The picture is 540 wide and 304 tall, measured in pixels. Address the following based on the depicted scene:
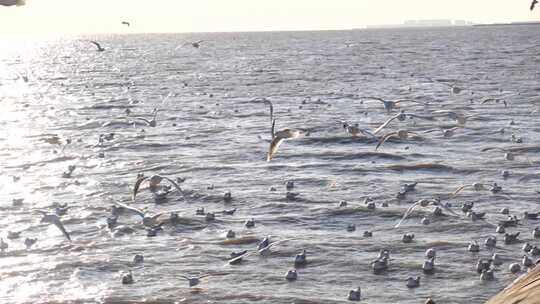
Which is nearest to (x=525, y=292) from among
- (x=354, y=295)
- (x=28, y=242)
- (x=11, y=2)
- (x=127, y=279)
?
(x=11, y=2)

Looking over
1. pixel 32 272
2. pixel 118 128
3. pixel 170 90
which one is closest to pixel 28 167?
pixel 118 128

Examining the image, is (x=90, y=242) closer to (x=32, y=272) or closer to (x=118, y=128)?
(x=32, y=272)

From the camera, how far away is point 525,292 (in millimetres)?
2518

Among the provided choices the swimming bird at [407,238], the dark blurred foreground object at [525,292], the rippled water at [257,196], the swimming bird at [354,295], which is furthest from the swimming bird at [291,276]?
the dark blurred foreground object at [525,292]

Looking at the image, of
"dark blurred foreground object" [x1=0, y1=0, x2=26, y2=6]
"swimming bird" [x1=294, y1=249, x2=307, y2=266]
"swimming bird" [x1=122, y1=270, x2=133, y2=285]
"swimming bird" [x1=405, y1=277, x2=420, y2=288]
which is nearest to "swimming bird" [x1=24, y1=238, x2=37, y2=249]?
"swimming bird" [x1=122, y1=270, x2=133, y2=285]

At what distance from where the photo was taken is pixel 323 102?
51.6m

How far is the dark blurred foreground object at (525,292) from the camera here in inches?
96.8

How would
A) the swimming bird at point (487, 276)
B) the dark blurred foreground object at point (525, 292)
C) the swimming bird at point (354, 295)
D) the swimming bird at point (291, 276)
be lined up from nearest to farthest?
the dark blurred foreground object at point (525, 292)
the swimming bird at point (354, 295)
the swimming bird at point (487, 276)
the swimming bird at point (291, 276)

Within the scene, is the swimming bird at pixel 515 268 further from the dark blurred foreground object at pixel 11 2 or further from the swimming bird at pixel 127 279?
the dark blurred foreground object at pixel 11 2

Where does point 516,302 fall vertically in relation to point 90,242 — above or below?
above

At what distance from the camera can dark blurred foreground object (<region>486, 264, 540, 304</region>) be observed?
2.46 meters

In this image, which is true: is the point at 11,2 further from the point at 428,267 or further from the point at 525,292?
the point at 428,267

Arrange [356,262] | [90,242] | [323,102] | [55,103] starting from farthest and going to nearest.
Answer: [55,103] → [323,102] → [90,242] → [356,262]

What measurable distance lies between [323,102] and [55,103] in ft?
66.4
